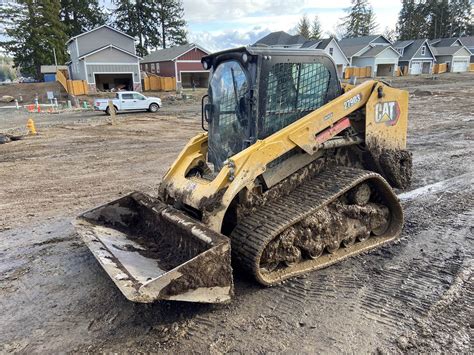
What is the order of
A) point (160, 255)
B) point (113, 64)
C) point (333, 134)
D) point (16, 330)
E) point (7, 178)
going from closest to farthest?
point (16, 330) < point (160, 255) < point (333, 134) < point (7, 178) < point (113, 64)

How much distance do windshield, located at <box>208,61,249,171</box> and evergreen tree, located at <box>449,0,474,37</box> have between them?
281ft

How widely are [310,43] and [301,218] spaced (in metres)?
50.2

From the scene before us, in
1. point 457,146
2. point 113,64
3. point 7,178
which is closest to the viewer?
point 7,178

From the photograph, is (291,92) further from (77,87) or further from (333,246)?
(77,87)

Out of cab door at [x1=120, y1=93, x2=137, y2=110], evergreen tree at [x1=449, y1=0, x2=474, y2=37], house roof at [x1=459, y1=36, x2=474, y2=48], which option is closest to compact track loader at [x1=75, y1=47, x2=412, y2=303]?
cab door at [x1=120, y1=93, x2=137, y2=110]

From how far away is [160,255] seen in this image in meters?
4.08

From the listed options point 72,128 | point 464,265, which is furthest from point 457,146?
point 72,128

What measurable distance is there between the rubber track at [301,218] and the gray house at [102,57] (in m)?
32.8

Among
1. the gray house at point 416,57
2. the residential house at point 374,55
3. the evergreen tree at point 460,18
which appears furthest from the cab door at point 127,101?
the evergreen tree at point 460,18

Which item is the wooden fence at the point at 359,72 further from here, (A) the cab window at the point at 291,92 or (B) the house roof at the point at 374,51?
(A) the cab window at the point at 291,92

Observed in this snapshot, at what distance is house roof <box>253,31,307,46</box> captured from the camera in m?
52.1

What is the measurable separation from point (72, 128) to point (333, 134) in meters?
14.0

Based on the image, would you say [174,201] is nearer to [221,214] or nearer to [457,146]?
[221,214]

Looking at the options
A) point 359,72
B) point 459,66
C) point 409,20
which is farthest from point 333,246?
point 409,20
